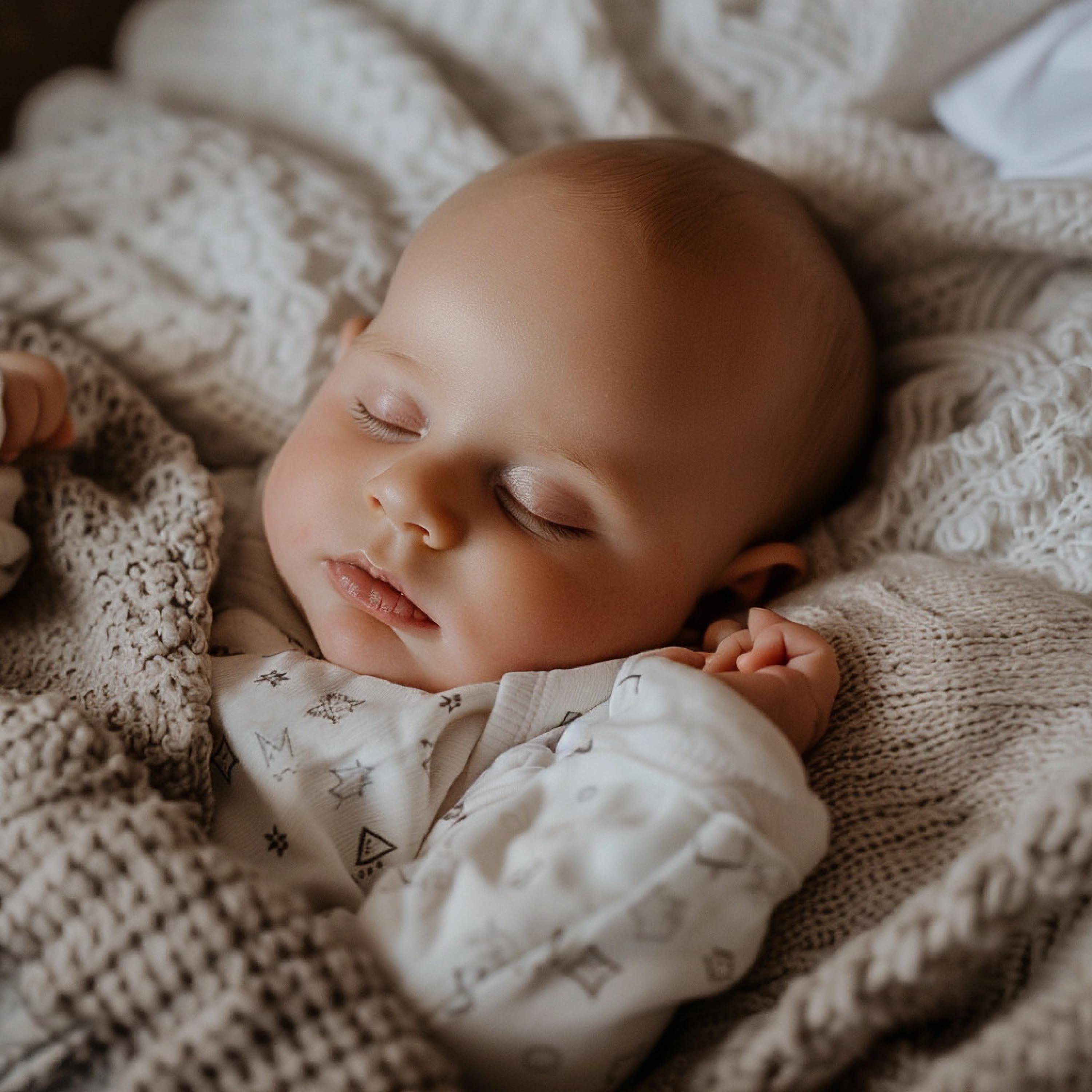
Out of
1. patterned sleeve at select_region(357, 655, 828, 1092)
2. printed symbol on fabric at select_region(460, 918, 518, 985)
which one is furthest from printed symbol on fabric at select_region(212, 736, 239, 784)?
printed symbol on fabric at select_region(460, 918, 518, 985)

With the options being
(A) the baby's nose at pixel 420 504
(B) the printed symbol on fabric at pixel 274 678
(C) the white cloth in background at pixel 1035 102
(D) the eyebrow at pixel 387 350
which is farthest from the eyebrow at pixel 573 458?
(C) the white cloth in background at pixel 1035 102

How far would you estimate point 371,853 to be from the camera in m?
0.96

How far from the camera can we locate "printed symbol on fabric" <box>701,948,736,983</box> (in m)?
0.78

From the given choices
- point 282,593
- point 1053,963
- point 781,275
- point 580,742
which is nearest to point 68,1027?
point 580,742

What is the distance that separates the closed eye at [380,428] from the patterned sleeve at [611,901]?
41 centimetres

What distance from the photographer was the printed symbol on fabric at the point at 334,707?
39.0 inches

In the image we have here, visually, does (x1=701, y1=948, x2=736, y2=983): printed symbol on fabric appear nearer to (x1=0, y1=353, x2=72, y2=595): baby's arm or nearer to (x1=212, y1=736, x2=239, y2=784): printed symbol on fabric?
(x1=212, y1=736, x2=239, y2=784): printed symbol on fabric

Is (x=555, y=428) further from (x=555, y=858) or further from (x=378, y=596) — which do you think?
(x=555, y=858)

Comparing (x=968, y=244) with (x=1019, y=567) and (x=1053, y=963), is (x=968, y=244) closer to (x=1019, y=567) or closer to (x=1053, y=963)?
(x=1019, y=567)

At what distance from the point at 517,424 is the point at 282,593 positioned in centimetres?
37

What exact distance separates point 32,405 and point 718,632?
0.76 metres

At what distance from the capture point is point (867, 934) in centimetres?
78

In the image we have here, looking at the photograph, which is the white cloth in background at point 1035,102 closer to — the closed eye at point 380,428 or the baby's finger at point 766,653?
the baby's finger at point 766,653

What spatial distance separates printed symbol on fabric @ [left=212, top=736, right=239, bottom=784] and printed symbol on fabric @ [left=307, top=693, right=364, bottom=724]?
8 centimetres
